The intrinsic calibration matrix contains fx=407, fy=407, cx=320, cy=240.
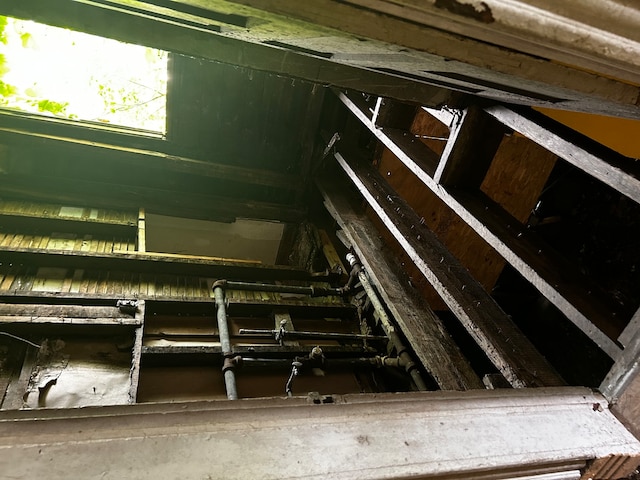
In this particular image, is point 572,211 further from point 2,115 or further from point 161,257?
point 2,115

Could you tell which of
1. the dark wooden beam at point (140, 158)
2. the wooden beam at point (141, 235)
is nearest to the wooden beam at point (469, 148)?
the dark wooden beam at point (140, 158)

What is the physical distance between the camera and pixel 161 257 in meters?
4.30

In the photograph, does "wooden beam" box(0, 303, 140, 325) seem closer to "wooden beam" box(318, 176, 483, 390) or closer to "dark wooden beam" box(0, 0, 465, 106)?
"dark wooden beam" box(0, 0, 465, 106)

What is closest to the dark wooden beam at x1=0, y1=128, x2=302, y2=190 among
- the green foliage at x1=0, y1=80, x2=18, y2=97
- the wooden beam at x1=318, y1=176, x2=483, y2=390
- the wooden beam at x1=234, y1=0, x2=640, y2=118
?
the green foliage at x1=0, y1=80, x2=18, y2=97

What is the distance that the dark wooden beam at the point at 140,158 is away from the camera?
4.71m

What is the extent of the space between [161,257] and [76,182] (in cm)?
173

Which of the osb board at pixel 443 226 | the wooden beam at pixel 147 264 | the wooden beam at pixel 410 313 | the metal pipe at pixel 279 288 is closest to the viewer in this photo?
the wooden beam at pixel 410 313

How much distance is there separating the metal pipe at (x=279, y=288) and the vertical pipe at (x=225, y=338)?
0.18 meters

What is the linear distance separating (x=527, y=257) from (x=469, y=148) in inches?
39.4

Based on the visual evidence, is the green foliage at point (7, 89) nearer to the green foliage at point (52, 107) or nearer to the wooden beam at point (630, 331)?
the green foliage at point (52, 107)

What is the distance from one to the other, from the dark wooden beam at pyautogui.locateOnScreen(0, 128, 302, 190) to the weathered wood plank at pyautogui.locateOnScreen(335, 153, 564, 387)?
1752 millimetres

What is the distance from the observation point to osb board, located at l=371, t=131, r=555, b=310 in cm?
531

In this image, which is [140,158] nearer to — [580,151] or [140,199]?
[140,199]

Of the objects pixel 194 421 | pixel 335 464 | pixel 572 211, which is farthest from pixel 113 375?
pixel 572 211
